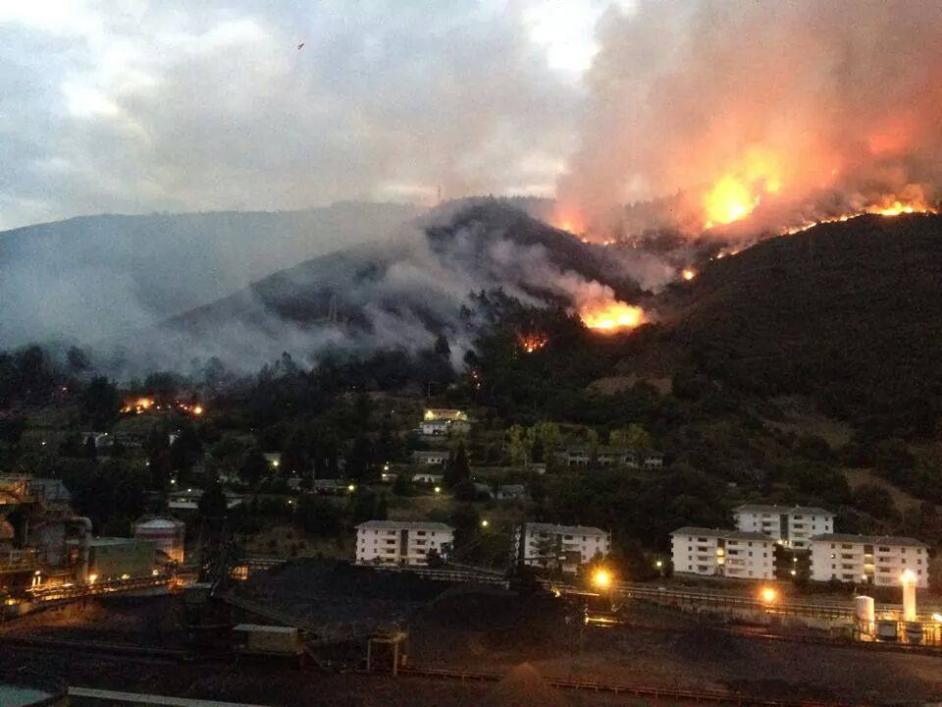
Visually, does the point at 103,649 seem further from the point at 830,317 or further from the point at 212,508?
the point at 830,317

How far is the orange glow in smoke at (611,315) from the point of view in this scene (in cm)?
10606

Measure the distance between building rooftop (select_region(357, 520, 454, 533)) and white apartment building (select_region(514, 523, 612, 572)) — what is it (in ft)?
11.7

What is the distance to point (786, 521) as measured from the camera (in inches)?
1537

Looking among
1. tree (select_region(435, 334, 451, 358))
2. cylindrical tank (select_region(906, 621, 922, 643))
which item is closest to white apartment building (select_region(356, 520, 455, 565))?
cylindrical tank (select_region(906, 621, 922, 643))

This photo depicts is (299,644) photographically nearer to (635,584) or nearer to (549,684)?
(549,684)

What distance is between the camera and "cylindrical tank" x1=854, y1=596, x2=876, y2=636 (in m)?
24.2

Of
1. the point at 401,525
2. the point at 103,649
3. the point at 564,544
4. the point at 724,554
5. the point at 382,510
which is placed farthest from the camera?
the point at 382,510

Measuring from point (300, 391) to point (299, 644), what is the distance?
161 ft

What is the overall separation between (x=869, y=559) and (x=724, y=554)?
236 inches

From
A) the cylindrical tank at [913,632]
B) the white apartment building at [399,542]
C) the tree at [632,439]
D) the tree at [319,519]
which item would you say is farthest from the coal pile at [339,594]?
the tree at [632,439]

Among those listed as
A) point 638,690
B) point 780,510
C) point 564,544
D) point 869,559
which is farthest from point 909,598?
point 638,690

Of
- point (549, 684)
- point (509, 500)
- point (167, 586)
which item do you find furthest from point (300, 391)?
point (549, 684)

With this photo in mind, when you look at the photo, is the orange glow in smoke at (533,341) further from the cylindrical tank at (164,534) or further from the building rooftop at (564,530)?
the cylindrical tank at (164,534)

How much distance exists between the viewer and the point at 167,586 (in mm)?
28203
